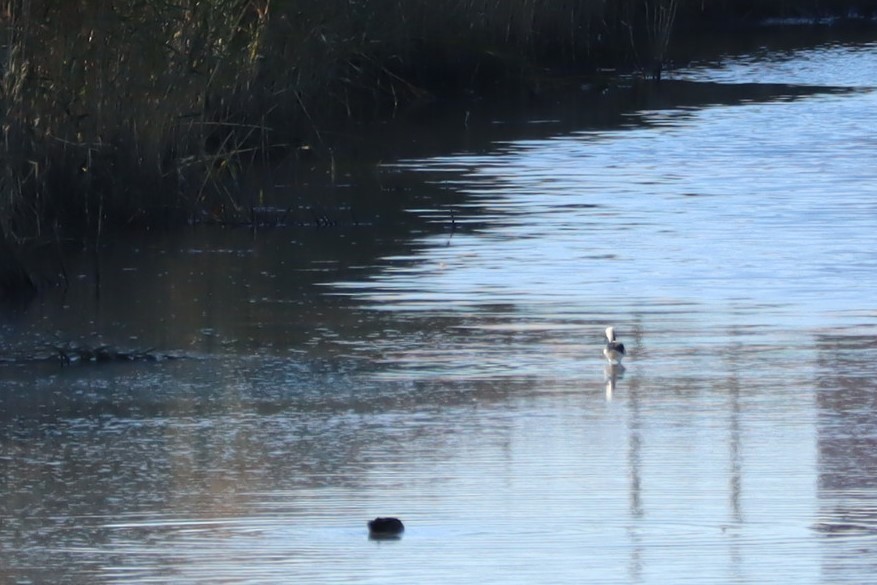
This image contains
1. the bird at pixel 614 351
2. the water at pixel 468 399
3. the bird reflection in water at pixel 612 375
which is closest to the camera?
the water at pixel 468 399

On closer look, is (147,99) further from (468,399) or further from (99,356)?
(468,399)

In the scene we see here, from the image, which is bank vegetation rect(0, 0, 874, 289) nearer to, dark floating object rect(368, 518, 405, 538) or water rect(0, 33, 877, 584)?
water rect(0, 33, 877, 584)

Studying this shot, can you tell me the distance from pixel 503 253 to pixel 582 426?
4353 millimetres

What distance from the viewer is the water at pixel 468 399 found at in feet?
18.0

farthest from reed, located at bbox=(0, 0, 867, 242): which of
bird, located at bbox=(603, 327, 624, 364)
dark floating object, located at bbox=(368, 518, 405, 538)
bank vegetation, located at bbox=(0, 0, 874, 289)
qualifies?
dark floating object, located at bbox=(368, 518, 405, 538)

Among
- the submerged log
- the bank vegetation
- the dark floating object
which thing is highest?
the bank vegetation

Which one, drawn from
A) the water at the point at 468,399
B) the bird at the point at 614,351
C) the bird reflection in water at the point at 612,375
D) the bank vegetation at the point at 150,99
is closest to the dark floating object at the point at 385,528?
the water at the point at 468,399

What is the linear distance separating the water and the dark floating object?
0.04m

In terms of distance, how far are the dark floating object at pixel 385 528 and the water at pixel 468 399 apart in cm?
4

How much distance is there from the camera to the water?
5.47 metres

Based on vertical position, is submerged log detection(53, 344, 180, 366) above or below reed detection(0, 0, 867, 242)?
below

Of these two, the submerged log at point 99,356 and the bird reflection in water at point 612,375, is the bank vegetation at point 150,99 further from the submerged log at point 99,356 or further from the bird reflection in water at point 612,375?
the bird reflection in water at point 612,375

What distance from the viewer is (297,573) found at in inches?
206

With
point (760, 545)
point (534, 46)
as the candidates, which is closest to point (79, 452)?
point (760, 545)
